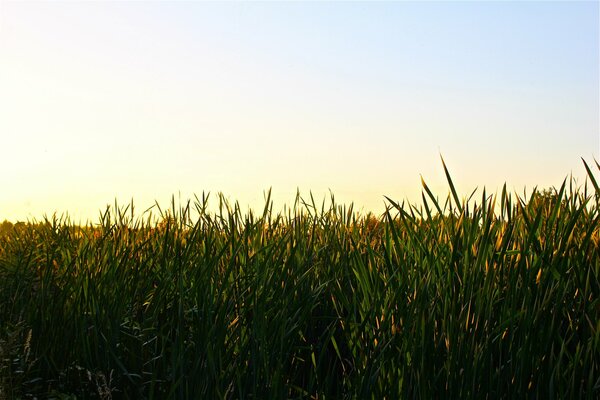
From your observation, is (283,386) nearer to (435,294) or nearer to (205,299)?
(205,299)

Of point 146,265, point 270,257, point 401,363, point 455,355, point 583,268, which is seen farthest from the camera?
point 146,265

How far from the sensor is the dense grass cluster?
3.38 meters

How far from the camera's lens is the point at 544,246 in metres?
3.76

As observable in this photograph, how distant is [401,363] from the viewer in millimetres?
3506

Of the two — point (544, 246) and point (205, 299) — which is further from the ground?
point (544, 246)

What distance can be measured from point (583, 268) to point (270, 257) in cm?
175

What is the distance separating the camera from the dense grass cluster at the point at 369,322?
338 cm

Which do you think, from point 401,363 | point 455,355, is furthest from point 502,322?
point 401,363

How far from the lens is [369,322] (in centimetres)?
362

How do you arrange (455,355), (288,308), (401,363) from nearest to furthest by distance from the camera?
(455,355) < (401,363) < (288,308)

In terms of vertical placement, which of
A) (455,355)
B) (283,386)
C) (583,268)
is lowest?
(283,386)

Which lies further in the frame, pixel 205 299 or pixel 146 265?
pixel 146 265

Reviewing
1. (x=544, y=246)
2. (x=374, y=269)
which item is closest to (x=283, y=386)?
(x=374, y=269)

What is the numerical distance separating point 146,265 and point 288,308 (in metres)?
1.23
